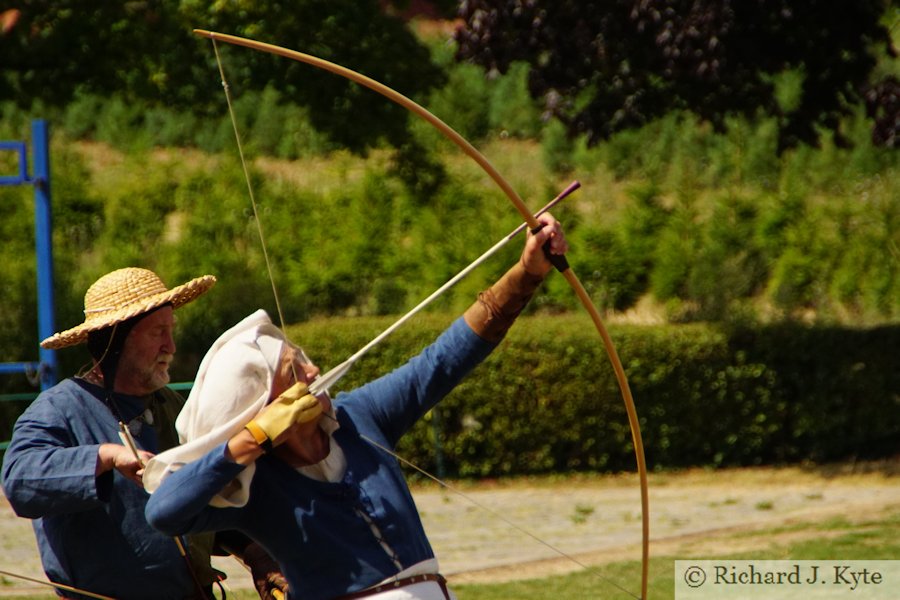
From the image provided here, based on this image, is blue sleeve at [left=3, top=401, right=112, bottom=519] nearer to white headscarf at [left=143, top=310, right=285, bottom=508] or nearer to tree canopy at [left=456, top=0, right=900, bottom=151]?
white headscarf at [left=143, top=310, right=285, bottom=508]

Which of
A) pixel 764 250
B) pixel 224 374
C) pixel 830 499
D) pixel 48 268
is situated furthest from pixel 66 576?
pixel 764 250

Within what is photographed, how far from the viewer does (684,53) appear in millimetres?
8539

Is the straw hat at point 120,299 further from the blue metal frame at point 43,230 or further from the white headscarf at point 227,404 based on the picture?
the blue metal frame at point 43,230

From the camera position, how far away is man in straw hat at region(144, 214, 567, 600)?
9.55ft

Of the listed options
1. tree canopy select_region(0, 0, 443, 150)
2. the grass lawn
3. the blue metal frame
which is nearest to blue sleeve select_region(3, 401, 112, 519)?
the grass lawn

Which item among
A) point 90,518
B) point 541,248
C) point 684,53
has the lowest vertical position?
point 90,518

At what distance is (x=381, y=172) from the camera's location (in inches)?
627

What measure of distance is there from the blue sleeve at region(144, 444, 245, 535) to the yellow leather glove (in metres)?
0.07

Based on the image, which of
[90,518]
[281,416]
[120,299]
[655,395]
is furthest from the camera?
[655,395]

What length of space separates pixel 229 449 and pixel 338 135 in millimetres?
8123

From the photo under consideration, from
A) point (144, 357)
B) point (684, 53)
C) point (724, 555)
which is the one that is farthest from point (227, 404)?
point (684, 53)

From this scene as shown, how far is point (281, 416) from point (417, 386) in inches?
18.7

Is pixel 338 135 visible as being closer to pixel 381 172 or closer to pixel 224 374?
pixel 381 172

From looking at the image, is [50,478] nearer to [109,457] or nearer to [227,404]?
[109,457]
